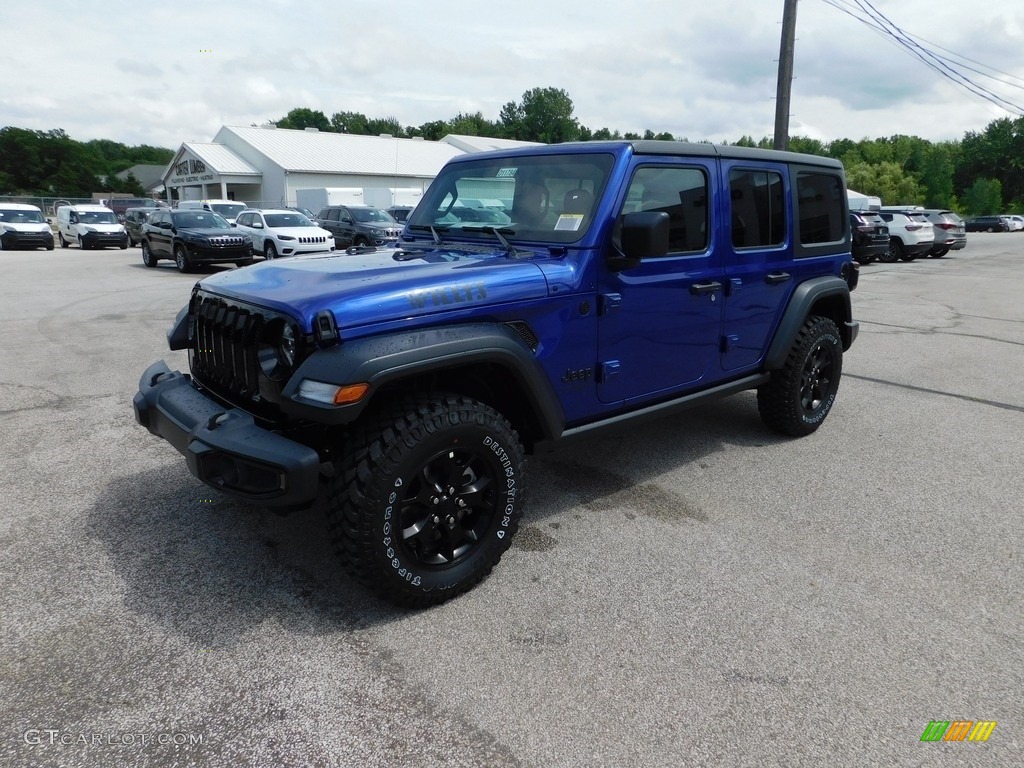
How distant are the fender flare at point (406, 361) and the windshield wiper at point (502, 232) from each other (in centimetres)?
Answer: 57

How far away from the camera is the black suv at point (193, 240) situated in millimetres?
16672

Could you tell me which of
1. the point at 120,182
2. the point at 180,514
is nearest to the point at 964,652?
the point at 180,514

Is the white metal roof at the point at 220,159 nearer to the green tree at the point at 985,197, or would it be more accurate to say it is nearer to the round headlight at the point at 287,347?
the round headlight at the point at 287,347

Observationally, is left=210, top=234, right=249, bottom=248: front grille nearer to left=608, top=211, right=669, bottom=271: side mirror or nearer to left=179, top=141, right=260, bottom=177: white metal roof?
left=608, top=211, right=669, bottom=271: side mirror

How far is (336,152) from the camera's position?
4484 centimetres

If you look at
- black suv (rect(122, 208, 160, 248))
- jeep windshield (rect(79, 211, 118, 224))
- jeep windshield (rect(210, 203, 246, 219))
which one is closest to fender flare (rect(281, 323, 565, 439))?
jeep windshield (rect(210, 203, 246, 219))

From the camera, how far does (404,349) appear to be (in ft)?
9.05

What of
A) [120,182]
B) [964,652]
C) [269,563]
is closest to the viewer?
[964,652]

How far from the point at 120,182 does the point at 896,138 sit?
3820 inches

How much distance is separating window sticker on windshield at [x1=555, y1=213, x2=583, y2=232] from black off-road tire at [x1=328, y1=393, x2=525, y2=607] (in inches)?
39.2

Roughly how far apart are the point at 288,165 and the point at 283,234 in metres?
25.4

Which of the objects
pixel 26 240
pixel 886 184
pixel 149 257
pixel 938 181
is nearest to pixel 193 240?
pixel 149 257

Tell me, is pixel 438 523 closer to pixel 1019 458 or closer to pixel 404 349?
pixel 404 349

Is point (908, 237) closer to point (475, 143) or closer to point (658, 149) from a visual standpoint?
point (658, 149)
